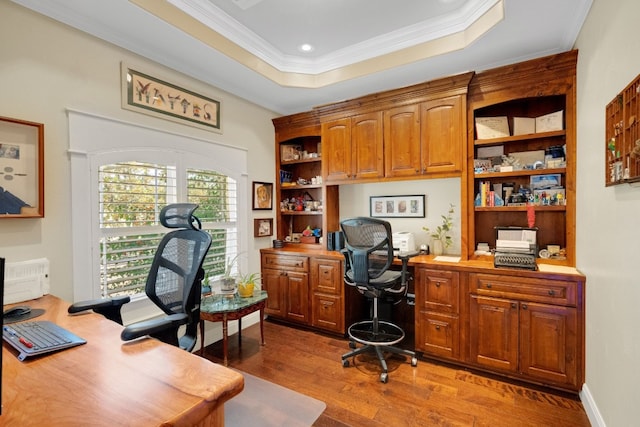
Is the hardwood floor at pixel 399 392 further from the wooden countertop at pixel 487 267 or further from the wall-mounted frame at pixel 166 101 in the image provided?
the wall-mounted frame at pixel 166 101

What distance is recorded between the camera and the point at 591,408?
1.95 meters

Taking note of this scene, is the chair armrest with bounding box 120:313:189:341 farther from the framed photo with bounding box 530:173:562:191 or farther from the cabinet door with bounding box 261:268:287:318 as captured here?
the framed photo with bounding box 530:173:562:191

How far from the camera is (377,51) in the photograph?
9.58ft

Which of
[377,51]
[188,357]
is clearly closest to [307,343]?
[188,357]

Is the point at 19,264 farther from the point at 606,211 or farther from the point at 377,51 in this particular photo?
the point at 606,211

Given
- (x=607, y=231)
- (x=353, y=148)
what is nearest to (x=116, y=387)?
(x=607, y=231)

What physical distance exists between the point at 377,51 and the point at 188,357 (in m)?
2.98

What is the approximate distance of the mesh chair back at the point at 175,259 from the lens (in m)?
1.87

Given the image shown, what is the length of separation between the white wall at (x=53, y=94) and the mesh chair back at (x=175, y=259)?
785 mm

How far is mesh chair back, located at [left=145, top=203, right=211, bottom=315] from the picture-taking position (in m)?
1.87

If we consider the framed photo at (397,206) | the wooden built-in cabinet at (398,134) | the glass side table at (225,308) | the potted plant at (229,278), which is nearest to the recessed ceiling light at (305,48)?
the wooden built-in cabinet at (398,134)

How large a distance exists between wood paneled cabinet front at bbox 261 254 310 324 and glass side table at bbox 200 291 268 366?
0.53 metres

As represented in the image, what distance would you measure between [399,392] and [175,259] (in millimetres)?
1926

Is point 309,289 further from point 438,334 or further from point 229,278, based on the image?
point 438,334
